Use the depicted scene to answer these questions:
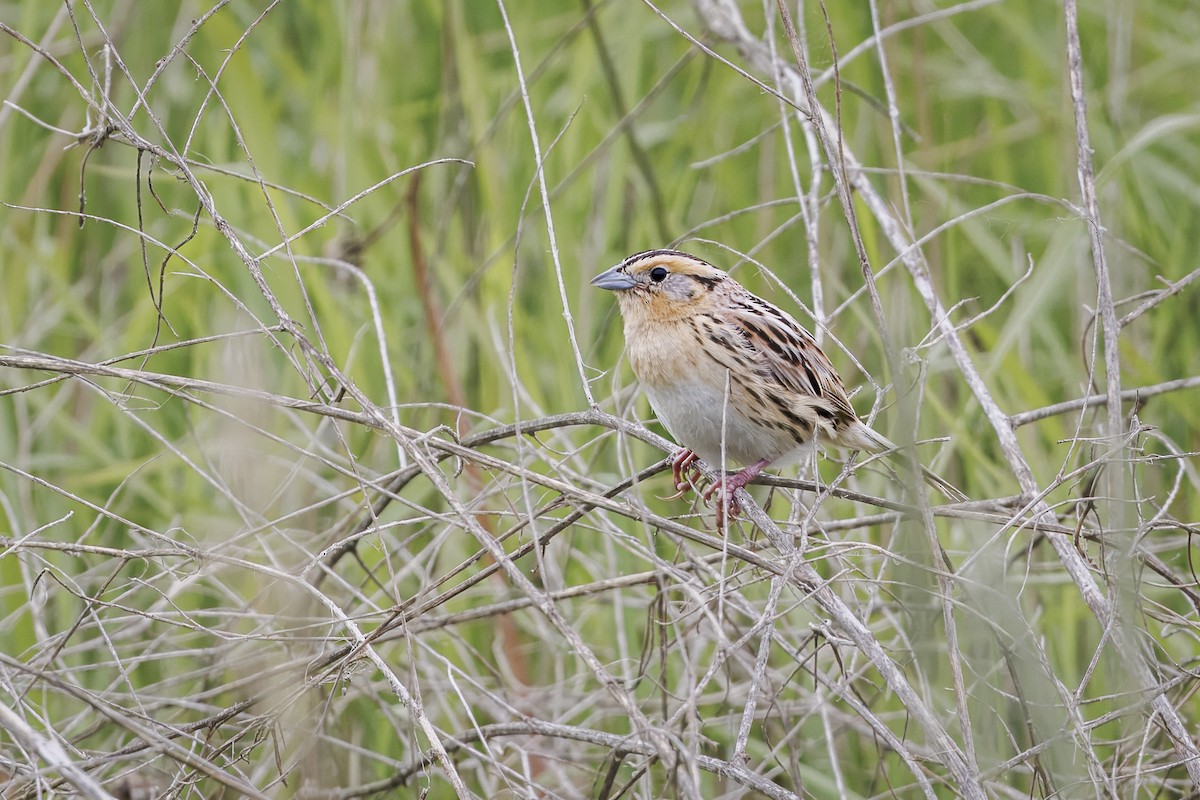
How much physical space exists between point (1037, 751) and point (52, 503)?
313 centimetres

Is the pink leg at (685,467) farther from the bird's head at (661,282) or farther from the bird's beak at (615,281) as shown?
the bird's beak at (615,281)

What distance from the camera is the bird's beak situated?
364cm

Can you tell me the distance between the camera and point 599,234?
185 inches

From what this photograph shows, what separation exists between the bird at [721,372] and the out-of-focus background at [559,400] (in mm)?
110

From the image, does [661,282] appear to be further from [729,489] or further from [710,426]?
[729,489]

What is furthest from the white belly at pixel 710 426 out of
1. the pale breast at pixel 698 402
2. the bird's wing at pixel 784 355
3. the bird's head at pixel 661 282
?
the bird's head at pixel 661 282

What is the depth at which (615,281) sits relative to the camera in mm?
3648

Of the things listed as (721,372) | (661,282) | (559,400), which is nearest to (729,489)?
(721,372)

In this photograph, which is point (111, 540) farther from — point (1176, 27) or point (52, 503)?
point (1176, 27)

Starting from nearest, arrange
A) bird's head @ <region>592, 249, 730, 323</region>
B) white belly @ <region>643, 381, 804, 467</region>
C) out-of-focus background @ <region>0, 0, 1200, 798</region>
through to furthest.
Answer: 1. out-of-focus background @ <region>0, 0, 1200, 798</region>
2. white belly @ <region>643, 381, 804, 467</region>
3. bird's head @ <region>592, 249, 730, 323</region>

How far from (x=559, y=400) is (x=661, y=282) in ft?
2.89

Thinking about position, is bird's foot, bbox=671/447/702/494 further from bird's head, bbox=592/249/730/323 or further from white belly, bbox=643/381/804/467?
bird's head, bbox=592/249/730/323

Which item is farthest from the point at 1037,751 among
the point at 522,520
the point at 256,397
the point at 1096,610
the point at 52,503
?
the point at 52,503

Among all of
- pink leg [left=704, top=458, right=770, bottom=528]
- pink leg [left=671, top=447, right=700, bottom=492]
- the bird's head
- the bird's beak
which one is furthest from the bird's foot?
the bird's beak
